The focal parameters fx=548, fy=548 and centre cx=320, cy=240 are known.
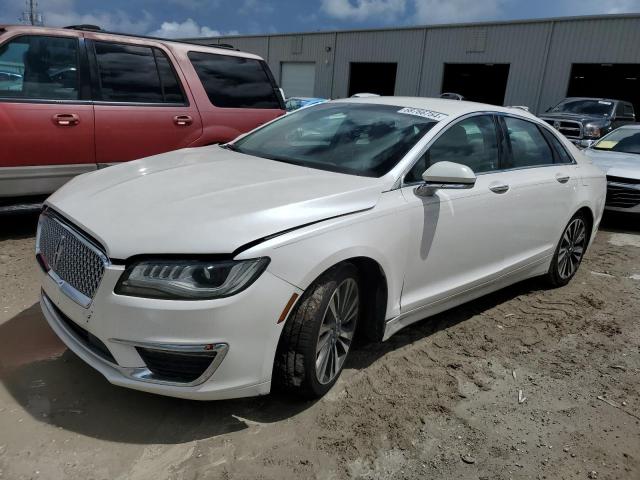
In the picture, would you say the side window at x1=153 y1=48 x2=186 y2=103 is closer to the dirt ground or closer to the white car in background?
the dirt ground

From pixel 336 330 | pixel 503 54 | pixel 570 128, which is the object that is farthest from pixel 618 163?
pixel 503 54

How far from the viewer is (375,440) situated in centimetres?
258

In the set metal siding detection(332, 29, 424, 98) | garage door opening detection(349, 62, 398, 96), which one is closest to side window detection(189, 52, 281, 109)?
metal siding detection(332, 29, 424, 98)

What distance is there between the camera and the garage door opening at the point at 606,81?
79.0ft

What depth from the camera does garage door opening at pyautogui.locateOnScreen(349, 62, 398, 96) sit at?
31.4 meters

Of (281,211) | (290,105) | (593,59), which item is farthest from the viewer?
(593,59)

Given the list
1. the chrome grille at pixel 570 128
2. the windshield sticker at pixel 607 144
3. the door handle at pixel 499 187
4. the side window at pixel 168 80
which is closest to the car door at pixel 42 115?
the side window at pixel 168 80

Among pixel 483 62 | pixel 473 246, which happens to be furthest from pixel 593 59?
pixel 473 246

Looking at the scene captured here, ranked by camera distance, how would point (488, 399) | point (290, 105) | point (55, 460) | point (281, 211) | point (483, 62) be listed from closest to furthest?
point (55, 460), point (281, 211), point (488, 399), point (290, 105), point (483, 62)

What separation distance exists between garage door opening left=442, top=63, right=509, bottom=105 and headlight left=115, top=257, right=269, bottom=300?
27199 millimetres

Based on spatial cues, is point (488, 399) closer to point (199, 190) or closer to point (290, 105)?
point (199, 190)

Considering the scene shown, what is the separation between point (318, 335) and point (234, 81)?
4380mm

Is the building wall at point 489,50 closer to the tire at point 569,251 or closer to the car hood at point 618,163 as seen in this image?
the car hood at point 618,163

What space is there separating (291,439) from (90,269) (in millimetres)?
1193
